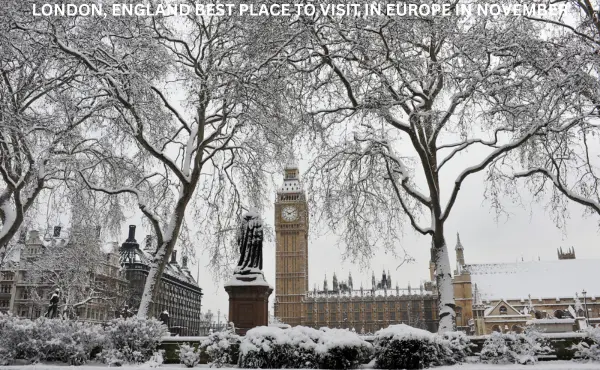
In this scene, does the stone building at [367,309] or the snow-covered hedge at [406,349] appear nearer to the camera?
the snow-covered hedge at [406,349]

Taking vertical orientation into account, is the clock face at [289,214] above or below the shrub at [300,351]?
above

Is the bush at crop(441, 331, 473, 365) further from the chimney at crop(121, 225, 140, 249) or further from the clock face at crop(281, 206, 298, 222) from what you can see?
the clock face at crop(281, 206, 298, 222)

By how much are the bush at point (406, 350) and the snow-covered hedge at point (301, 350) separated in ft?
1.16

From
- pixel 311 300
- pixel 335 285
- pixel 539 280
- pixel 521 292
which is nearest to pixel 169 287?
pixel 311 300

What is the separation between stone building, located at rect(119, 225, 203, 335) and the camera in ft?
228

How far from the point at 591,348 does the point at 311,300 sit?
95174 millimetres

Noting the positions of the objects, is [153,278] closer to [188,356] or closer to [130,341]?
[130,341]

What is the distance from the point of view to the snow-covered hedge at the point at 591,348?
9383mm

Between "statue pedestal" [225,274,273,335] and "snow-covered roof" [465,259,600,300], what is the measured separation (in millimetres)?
70588

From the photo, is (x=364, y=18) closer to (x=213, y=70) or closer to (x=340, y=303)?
(x=213, y=70)

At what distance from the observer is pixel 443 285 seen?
13.5 meters

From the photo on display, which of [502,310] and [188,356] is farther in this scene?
[502,310]

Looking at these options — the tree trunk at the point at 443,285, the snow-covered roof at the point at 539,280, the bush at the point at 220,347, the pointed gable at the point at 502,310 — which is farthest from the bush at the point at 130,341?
the snow-covered roof at the point at 539,280

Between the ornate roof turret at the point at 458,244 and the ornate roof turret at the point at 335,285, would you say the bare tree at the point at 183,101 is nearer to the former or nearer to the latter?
the ornate roof turret at the point at 458,244
